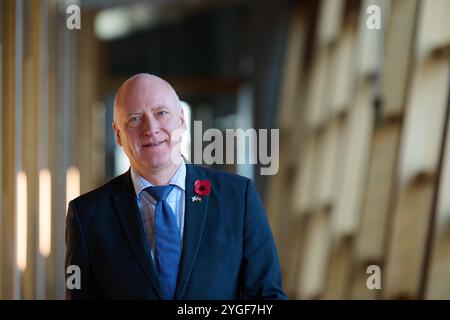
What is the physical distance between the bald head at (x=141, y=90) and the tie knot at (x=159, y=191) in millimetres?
191

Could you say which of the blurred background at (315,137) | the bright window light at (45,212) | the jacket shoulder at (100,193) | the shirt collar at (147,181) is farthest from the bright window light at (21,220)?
the shirt collar at (147,181)

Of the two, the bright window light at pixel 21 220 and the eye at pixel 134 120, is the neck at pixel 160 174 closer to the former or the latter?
the eye at pixel 134 120

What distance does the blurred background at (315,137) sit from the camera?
175 inches

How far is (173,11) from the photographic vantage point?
14641 mm

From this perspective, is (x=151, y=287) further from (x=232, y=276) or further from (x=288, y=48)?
(x=288, y=48)

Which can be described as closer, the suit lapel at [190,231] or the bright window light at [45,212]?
the suit lapel at [190,231]

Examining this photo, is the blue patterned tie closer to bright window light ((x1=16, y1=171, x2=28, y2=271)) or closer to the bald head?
the bald head

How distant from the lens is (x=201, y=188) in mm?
1906

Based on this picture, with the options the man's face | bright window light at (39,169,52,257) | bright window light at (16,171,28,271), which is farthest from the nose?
bright window light at (39,169,52,257)

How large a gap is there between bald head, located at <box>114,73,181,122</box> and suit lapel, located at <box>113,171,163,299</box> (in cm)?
20

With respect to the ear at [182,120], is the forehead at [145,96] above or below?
above

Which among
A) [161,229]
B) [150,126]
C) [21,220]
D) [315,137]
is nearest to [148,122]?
[150,126]

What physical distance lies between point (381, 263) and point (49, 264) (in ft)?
8.21

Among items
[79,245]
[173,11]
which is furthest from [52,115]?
[173,11]
